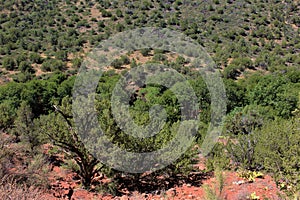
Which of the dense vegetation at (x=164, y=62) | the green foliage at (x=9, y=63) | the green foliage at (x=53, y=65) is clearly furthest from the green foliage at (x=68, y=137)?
the green foliage at (x=9, y=63)

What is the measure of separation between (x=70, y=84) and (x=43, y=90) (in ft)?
9.25

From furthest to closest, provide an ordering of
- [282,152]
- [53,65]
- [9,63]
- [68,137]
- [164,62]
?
[164,62], [53,65], [9,63], [68,137], [282,152]

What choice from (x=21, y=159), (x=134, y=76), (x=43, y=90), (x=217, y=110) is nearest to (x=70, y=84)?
(x=43, y=90)

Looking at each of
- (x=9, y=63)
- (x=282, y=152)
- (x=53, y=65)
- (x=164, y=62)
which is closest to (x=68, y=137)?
(x=282, y=152)

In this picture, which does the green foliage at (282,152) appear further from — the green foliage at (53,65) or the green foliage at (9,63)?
the green foliage at (9,63)

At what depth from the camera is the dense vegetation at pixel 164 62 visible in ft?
42.4

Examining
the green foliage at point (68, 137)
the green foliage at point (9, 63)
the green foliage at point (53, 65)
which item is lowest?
the green foliage at point (53, 65)

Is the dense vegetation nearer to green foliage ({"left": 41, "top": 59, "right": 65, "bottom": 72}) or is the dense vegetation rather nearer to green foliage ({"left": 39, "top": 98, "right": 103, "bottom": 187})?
green foliage ({"left": 39, "top": 98, "right": 103, "bottom": 187})

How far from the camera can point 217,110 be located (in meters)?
29.0

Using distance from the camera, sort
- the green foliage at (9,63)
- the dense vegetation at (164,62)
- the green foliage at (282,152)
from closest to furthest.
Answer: the green foliage at (282,152)
the dense vegetation at (164,62)
the green foliage at (9,63)

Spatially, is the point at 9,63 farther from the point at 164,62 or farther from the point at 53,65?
the point at 164,62

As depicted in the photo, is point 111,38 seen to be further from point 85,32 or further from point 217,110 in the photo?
point 217,110

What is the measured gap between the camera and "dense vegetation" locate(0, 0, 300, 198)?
12930 millimetres

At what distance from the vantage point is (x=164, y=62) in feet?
155
